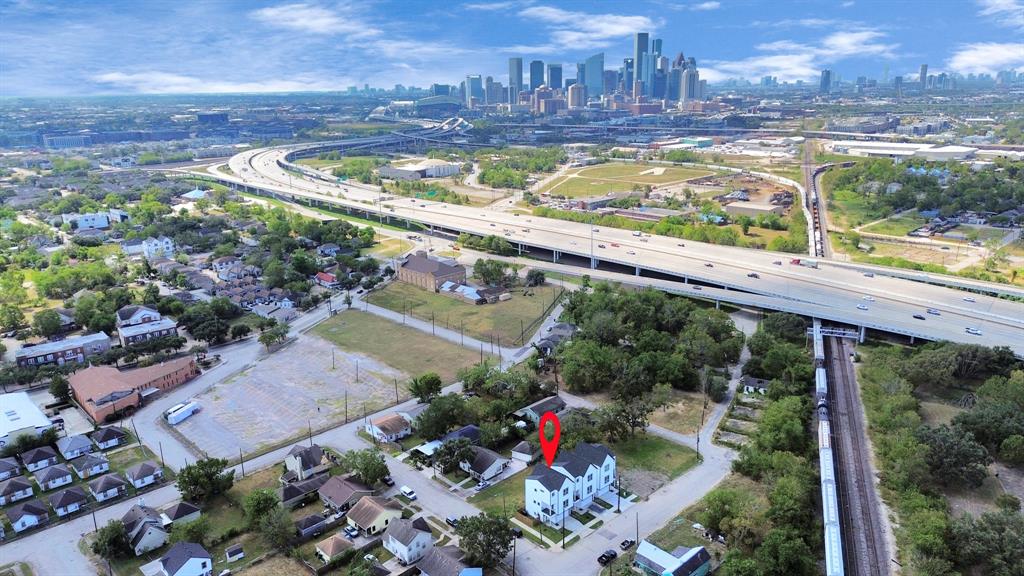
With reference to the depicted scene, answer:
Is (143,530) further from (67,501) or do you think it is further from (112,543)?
(67,501)

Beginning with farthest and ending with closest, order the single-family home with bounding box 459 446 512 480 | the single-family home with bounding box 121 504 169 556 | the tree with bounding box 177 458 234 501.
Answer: the single-family home with bounding box 459 446 512 480
the tree with bounding box 177 458 234 501
the single-family home with bounding box 121 504 169 556

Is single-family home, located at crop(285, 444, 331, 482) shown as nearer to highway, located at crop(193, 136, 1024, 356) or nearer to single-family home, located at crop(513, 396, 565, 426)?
single-family home, located at crop(513, 396, 565, 426)

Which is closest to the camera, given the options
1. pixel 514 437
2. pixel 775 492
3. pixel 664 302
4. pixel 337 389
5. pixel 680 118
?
pixel 775 492

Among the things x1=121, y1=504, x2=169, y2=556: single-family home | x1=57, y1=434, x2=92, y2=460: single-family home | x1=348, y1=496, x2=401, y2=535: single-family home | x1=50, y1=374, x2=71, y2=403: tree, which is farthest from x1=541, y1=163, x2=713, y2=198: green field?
x1=121, y1=504, x2=169, y2=556: single-family home

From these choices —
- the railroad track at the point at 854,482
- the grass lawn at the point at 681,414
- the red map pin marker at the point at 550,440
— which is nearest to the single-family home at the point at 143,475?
the red map pin marker at the point at 550,440

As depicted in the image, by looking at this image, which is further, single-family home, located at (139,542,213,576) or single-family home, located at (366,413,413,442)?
single-family home, located at (366,413,413,442)

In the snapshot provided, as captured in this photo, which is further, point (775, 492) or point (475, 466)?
point (475, 466)

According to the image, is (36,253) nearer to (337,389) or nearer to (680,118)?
(337,389)

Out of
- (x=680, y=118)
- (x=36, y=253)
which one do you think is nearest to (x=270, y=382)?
(x=36, y=253)
